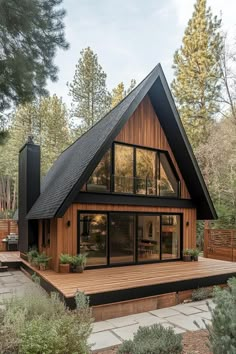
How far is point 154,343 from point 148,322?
2.04 metres

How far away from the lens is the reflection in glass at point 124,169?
923 centimetres

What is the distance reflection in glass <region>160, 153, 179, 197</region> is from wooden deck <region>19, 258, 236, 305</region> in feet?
8.26

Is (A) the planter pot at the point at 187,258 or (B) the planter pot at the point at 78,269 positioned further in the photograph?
(A) the planter pot at the point at 187,258

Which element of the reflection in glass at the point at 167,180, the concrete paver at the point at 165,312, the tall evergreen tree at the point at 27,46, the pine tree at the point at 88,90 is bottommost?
the concrete paver at the point at 165,312

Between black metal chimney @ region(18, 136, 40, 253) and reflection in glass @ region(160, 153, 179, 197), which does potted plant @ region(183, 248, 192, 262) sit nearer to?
reflection in glass @ region(160, 153, 179, 197)

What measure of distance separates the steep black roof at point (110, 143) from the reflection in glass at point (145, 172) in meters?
1.04

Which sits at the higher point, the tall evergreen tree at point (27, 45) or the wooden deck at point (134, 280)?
the tall evergreen tree at point (27, 45)

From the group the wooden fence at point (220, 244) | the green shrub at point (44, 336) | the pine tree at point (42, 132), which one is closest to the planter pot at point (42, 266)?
the green shrub at point (44, 336)

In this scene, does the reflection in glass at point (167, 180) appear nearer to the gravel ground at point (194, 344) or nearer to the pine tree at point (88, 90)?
the gravel ground at point (194, 344)

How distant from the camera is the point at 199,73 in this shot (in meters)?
20.8

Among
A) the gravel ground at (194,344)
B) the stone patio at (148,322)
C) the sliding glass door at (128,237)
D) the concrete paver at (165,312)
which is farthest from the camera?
the sliding glass door at (128,237)

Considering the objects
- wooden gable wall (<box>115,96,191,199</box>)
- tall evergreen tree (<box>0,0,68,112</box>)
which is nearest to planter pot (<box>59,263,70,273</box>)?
wooden gable wall (<box>115,96,191,199</box>)

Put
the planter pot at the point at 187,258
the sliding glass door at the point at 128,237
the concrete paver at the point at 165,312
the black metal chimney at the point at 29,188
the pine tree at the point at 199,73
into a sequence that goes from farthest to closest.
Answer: the pine tree at the point at 199,73 < the black metal chimney at the point at 29,188 < the planter pot at the point at 187,258 < the sliding glass door at the point at 128,237 < the concrete paver at the point at 165,312

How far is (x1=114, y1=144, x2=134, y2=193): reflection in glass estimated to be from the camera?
9227 mm
